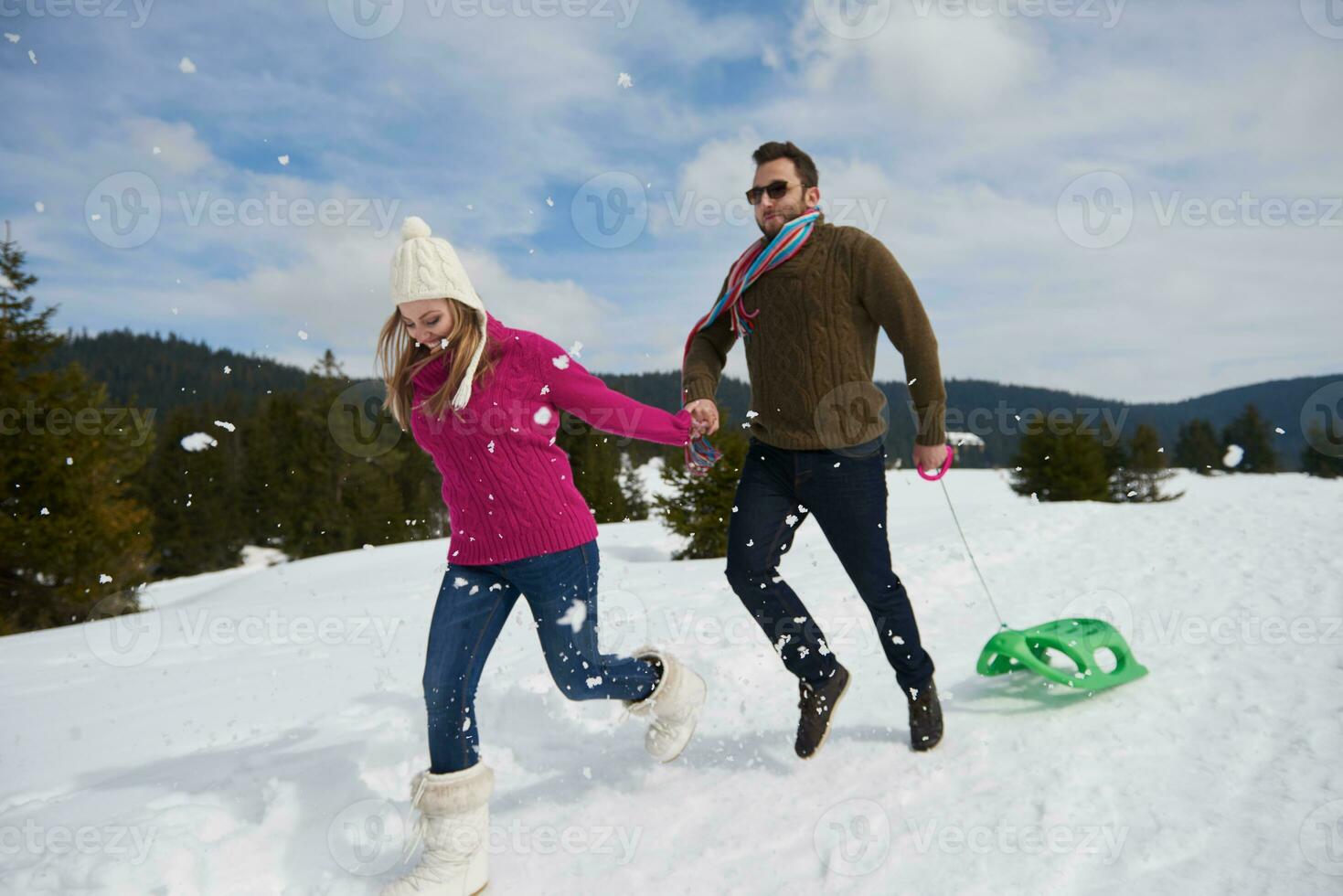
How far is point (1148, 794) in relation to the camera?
102 inches

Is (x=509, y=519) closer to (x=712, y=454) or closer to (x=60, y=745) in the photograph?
(x=712, y=454)

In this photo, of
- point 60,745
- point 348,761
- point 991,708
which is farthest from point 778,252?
point 60,745

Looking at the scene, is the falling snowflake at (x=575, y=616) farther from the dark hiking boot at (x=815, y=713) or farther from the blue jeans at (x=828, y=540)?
the dark hiking boot at (x=815, y=713)

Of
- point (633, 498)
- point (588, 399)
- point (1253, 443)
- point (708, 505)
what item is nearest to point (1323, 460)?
point (1253, 443)

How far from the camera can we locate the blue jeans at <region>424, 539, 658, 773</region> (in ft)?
8.34

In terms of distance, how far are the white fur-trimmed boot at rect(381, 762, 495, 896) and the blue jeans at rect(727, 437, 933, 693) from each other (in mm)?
1279

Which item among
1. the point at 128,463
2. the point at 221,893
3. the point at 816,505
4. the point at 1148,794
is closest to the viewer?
the point at 221,893

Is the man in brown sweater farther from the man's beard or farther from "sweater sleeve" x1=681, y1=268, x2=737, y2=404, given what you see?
"sweater sleeve" x1=681, y1=268, x2=737, y2=404

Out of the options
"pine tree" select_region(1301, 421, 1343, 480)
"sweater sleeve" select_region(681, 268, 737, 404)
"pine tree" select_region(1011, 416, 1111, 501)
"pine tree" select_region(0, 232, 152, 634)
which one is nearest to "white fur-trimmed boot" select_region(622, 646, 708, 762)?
"sweater sleeve" select_region(681, 268, 737, 404)

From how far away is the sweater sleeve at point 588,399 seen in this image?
2.73m

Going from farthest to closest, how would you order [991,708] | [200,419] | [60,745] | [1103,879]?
[200,419]
[60,745]
[991,708]
[1103,879]

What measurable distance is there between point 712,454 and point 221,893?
7.35 feet

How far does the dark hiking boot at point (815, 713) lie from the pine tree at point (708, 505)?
10.7 m

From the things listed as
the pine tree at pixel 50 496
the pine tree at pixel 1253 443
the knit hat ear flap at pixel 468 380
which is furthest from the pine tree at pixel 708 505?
the pine tree at pixel 1253 443
